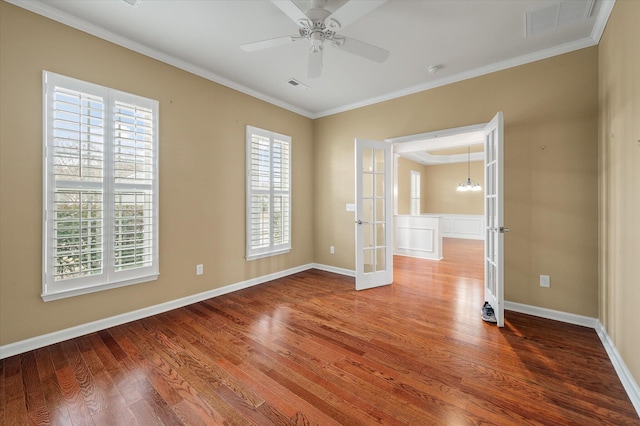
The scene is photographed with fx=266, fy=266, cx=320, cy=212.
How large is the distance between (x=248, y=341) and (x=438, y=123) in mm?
3468

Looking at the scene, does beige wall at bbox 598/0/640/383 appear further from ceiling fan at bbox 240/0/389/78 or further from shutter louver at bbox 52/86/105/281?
shutter louver at bbox 52/86/105/281

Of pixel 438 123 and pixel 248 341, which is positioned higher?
pixel 438 123

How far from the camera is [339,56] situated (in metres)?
2.98

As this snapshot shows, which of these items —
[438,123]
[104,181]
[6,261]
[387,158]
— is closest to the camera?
[6,261]

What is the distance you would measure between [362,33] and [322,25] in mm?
659

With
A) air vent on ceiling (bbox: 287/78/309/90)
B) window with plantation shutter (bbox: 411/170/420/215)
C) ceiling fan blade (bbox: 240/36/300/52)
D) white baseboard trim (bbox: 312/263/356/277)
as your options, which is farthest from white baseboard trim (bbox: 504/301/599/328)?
window with plantation shutter (bbox: 411/170/420/215)

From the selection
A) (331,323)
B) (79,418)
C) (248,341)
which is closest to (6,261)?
(79,418)

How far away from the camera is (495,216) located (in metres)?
2.74

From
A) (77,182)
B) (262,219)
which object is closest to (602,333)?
(262,219)

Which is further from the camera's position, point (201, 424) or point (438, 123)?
point (438, 123)

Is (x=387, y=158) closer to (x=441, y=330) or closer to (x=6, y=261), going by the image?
(x=441, y=330)

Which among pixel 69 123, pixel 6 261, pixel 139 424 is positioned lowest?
pixel 139 424

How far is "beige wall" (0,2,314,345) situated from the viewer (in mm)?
2129

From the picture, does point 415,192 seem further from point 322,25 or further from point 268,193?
point 322,25
